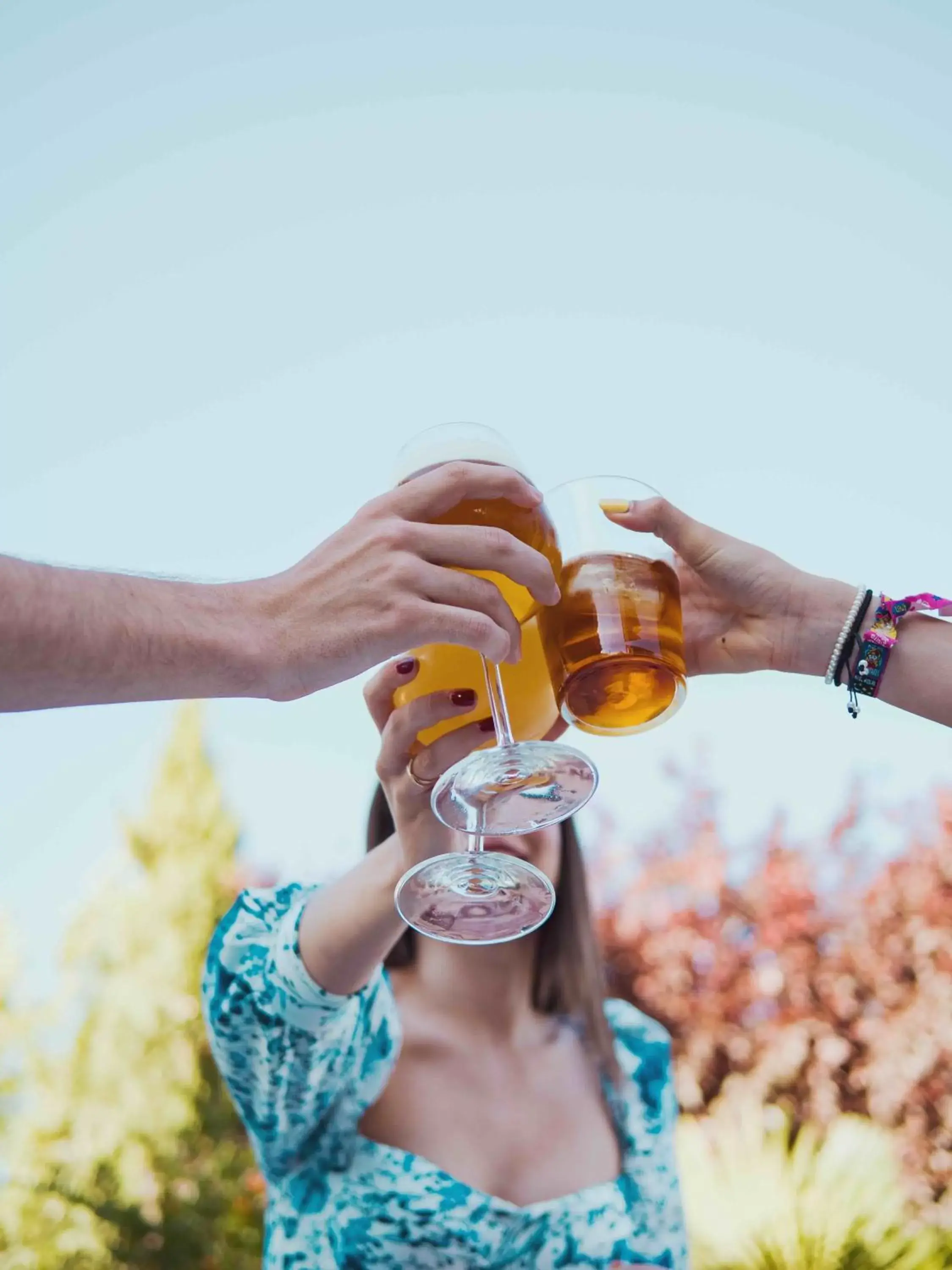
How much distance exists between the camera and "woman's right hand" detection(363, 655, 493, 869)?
1.68 m

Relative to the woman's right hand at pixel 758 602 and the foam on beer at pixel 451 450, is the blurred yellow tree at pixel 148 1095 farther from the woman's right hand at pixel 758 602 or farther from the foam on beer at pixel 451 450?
the foam on beer at pixel 451 450

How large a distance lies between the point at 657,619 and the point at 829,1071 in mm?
7747

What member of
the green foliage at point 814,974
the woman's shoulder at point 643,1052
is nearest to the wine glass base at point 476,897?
the woman's shoulder at point 643,1052

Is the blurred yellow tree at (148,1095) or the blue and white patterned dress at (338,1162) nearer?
the blue and white patterned dress at (338,1162)

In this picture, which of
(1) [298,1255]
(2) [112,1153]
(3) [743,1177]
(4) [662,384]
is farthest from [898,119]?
(1) [298,1255]

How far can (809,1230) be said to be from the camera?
5977mm

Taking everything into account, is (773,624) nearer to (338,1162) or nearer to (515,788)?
(515,788)

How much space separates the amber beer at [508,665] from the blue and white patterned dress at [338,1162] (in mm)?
746

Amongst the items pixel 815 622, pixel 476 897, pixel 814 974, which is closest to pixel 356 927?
pixel 476 897

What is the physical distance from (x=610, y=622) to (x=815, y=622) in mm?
674

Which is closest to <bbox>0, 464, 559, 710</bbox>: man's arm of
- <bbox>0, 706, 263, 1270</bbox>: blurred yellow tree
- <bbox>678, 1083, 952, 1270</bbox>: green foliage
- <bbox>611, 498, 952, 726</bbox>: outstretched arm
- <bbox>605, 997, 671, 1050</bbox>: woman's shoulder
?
<bbox>611, 498, 952, 726</bbox>: outstretched arm

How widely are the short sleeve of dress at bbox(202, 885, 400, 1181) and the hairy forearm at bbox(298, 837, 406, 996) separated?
3 cm

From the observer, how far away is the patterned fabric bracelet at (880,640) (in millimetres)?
2053

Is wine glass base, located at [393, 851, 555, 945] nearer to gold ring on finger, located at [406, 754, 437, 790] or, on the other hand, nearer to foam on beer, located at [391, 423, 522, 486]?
gold ring on finger, located at [406, 754, 437, 790]
